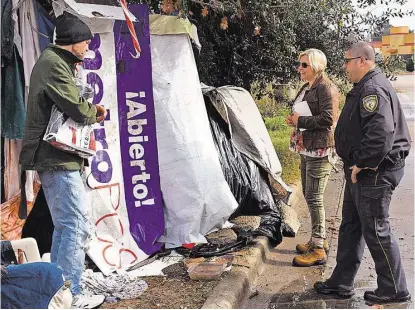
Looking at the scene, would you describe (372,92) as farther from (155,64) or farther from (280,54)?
(280,54)

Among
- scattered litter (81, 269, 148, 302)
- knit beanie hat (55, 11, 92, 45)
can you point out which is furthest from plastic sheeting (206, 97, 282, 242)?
knit beanie hat (55, 11, 92, 45)

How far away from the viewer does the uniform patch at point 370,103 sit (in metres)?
4.09

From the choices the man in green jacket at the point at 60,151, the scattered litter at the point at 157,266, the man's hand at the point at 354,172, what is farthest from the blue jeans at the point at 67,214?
the man's hand at the point at 354,172

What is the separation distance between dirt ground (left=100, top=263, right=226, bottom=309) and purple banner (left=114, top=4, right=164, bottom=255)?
38cm

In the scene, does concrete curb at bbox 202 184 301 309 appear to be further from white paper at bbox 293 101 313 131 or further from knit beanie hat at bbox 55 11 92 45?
knit beanie hat at bbox 55 11 92 45

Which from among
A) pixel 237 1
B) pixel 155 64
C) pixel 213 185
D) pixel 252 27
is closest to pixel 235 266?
pixel 213 185

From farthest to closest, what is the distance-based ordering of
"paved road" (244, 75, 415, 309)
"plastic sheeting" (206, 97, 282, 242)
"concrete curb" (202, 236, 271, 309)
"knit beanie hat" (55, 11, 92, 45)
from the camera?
"plastic sheeting" (206, 97, 282, 242) < "paved road" (244, 75, 415, 309) < "concrete curb" (202, 236, 271, 309) < "knit beanie hat" (55, 11, 92, 45)

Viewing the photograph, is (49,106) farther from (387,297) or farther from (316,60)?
(387,297)

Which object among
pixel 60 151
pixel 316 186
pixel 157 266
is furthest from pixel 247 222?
pixel 60 151

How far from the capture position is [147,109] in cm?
504

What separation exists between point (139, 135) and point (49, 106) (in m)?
1.27

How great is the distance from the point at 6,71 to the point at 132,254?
1.72 m

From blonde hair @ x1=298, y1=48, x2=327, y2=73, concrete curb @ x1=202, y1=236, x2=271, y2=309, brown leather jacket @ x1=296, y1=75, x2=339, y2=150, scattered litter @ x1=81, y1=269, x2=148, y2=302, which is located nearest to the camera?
concrete curb @ x1=202, y1=236, x2=271, y2=309

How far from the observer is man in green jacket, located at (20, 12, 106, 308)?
375 centimetres
